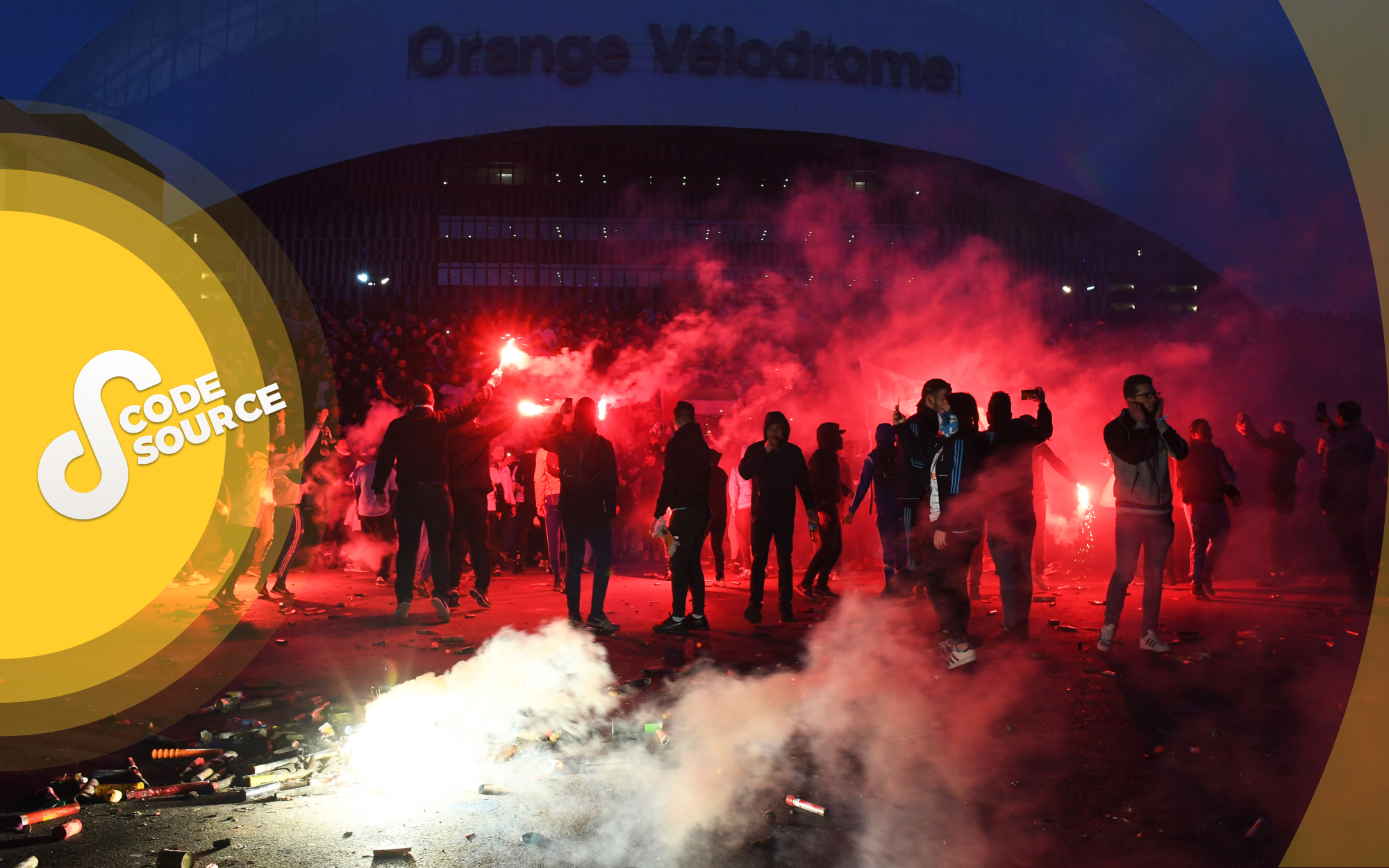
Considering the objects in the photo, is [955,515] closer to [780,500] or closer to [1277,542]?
[780,500]

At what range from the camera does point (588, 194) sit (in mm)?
25156

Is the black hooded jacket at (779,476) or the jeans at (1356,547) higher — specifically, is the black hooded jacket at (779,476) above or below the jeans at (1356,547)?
above

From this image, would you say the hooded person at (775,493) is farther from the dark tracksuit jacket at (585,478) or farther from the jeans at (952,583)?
the jeans at (952,583)

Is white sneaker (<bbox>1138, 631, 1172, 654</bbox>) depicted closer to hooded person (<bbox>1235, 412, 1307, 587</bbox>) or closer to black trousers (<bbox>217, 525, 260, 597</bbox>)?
hooded person (<bbox>1235, 412, 1307, 587</bbox>)

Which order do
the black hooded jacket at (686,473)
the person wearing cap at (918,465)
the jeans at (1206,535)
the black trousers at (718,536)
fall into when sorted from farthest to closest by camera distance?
the black trousers at (718,536), the jeans at (1206,535), the black hooded jacket at (686,473), the person wearing cap at (918,465)

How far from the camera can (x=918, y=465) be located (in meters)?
7.69

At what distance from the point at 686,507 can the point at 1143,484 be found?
3561mm

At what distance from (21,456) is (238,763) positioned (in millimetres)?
4955

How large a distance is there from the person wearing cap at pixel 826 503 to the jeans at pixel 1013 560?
2.61 metres

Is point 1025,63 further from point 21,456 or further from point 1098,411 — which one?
point 21,456

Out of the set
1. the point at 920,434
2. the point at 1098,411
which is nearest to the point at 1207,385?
the point at 1098,411

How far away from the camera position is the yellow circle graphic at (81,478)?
21.9ft

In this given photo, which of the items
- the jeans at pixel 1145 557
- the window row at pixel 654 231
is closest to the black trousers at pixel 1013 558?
the jeans at pixel 1145 557

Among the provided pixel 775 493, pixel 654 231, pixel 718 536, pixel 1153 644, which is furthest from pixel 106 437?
pixel 654 231
